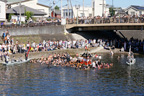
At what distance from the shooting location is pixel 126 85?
125ft

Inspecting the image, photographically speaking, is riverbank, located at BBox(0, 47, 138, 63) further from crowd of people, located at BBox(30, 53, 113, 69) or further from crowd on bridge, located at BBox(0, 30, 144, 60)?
crowd of people, located at BBox(30, 53, 113, 69)

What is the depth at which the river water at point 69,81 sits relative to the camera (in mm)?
35000

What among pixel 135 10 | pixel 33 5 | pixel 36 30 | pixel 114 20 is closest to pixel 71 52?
pixel 36 30

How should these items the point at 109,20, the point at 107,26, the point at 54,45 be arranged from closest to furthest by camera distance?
1. the point at 54,45
2. the point at 109,20
3. the point at 107,26

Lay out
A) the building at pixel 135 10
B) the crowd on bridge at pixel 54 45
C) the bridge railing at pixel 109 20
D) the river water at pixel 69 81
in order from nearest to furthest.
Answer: the river water at pixel 69 81, the crowd on bridge at pixel 54 45, the bridge railing at pixel 109 20, the building at pixel 135 10

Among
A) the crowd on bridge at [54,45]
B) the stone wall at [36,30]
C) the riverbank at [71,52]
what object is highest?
the stone wall at [36,30]

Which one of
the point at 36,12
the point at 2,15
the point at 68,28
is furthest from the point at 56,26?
the point at 36,12

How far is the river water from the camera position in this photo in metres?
35.0

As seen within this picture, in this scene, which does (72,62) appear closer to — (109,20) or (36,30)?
(36,30)

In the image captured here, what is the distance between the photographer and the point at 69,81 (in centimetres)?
3994

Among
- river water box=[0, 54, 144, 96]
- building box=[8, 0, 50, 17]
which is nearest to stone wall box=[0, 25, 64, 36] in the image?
river water box=[0, 54, 144, 96]

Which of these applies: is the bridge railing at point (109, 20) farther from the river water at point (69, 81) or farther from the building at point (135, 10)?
the building at point (135, 10)

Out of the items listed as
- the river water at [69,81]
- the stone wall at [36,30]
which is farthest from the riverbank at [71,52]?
the stone wall at [36,30]

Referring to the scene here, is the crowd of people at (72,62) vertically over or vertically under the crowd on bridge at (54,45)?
under
